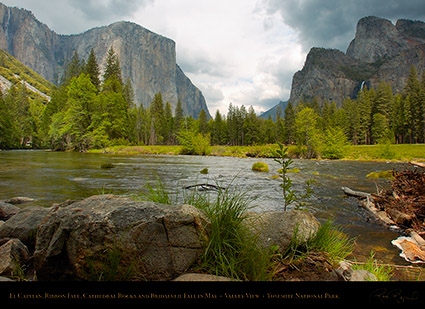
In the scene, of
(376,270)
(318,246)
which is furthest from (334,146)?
(318,246)

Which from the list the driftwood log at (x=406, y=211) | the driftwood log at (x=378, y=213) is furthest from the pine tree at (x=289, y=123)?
the driftwood log at (x=406, y=211)

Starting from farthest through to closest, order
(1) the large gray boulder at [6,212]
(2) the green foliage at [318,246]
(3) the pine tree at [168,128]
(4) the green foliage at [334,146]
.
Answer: (3) the pine tree at [168,128] → (4) the green foliage at [334,146] → (1) the large gray boulder at [6,212] → (2) the green foliage at [318,246]

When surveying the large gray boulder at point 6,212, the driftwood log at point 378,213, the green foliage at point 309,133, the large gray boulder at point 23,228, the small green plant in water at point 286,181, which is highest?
the green foliage at point 309,133

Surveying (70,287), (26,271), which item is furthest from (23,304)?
(26,271)

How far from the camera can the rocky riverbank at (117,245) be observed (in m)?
2.46

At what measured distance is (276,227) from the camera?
3566 mm

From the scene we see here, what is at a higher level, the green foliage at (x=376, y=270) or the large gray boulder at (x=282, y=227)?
the large gray boulder at (x=282, y=227)

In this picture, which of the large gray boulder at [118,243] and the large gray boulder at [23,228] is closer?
the large gray boulder at [118,243]

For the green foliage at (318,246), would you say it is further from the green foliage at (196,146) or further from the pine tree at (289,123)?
the pine tree at (289,123)

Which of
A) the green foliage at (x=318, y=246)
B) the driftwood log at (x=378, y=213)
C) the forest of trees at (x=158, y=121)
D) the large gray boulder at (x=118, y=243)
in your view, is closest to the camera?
the large gray boulder at (x=118, y=243)
